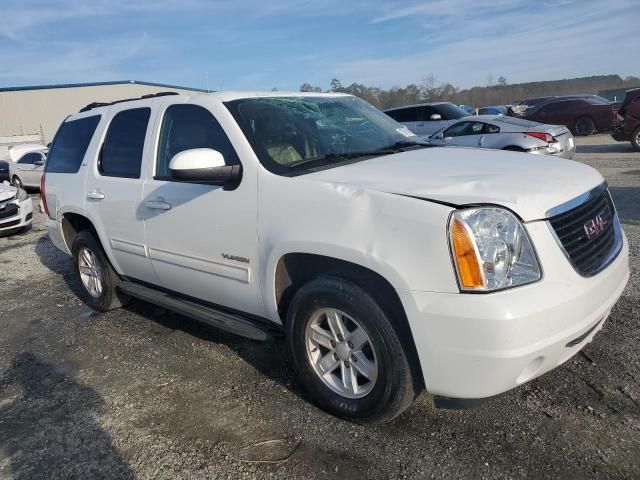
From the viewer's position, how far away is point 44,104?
4112 cm

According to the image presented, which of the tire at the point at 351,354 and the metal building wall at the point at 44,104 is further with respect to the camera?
the metal building wall at the point at 44,104

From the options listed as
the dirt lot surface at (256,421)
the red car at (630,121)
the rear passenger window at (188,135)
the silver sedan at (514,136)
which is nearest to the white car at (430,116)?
the silver sedan at (514,136)

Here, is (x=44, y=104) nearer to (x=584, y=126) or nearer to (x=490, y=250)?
(x=584, y=126)

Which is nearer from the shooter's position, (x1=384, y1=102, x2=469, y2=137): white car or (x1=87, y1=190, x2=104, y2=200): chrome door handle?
(x1=87, y1=190, x2=104, y2=200): chrome door handle

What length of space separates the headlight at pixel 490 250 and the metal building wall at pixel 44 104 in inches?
1543

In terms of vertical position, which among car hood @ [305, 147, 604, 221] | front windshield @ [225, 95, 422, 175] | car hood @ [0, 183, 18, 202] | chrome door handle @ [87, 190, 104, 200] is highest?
front windshield @ [225, 95, 422, 175]

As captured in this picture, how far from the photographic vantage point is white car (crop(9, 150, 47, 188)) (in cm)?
1720

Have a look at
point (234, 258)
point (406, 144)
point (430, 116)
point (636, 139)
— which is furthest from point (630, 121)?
point (234, 258)

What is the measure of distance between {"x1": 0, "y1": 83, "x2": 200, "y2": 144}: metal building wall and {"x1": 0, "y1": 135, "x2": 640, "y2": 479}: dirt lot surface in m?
37.5

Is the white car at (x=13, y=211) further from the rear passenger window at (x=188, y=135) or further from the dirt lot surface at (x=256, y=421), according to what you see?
the rear passenger window at (x=188, y=135)

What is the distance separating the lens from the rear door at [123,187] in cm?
411

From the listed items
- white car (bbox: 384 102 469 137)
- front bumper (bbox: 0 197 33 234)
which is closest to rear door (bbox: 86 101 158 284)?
front bumper (bbox: 0 197 33 234)

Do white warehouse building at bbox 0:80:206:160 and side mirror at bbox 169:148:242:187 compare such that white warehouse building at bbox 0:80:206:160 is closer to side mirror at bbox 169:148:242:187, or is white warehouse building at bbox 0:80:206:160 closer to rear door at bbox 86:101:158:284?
rear door at bbox 86:101:158:284

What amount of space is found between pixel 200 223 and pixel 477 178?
1809 mm
